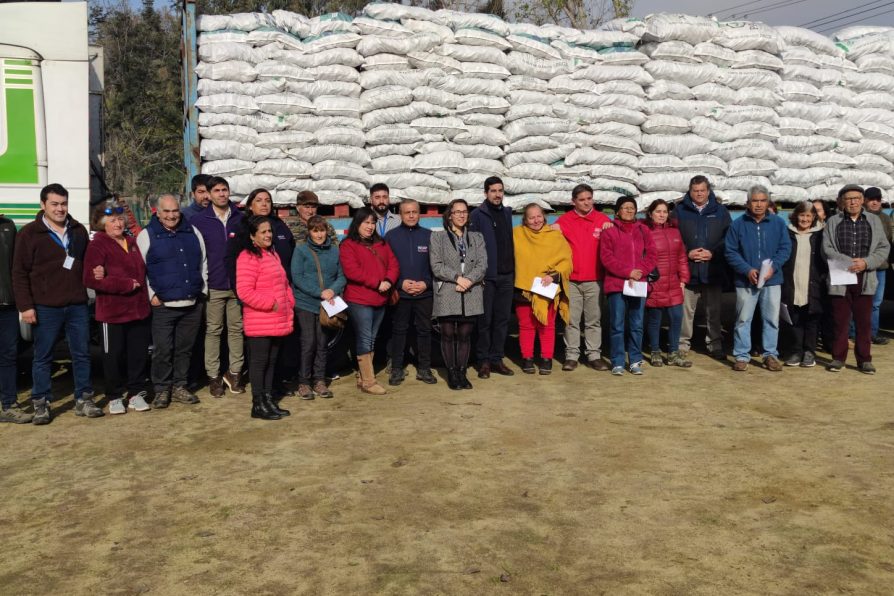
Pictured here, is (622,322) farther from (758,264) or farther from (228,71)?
(228,71)

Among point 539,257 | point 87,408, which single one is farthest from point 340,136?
point 87,408

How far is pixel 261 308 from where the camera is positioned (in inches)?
231

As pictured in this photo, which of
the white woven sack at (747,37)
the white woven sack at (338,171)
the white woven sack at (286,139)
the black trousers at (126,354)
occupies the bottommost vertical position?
the black trousers at (126,354)

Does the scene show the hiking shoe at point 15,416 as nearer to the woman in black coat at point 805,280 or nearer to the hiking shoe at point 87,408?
the hiking shoe at point 87,408

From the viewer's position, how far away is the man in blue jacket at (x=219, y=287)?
6480 millimetres

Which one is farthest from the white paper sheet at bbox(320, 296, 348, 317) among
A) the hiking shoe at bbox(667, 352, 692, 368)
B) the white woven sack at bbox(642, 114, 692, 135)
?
the white woven sack at bbox(642, 114, 692, 135)

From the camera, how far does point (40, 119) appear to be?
6430 mm

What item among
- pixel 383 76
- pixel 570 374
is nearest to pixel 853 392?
pixel 570 374

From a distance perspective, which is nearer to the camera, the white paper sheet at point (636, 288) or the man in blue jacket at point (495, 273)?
the man in blue jacket at point (495, 273)

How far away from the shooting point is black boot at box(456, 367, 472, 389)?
688 centimetres

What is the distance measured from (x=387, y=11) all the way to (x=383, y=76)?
58 cm

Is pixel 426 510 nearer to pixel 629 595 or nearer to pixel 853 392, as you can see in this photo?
pixel 629 595

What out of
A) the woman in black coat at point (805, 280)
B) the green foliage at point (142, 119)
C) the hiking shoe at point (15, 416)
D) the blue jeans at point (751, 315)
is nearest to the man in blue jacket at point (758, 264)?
the blue jeans at point (751, 315)

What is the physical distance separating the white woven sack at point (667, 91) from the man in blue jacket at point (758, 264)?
1207 mm
